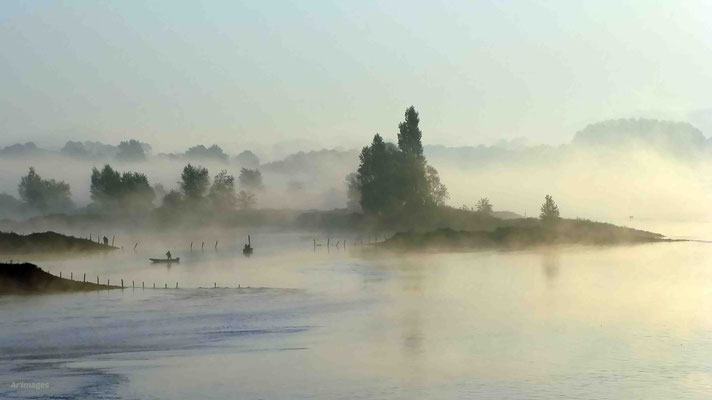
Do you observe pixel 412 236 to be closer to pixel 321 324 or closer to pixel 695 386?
pixel 321 324

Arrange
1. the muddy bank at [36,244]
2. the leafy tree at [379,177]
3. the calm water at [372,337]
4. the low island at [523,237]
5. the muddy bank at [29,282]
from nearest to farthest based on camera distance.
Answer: the calm water at [372,337] < the muddy bank at [29,282] < the muddy bank at [36,244] < the low island at [523,237] < the leafy tree at [379,177]

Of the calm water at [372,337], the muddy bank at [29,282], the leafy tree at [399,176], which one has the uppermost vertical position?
the leafy tree at [399,176]

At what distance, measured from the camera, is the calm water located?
168 ft

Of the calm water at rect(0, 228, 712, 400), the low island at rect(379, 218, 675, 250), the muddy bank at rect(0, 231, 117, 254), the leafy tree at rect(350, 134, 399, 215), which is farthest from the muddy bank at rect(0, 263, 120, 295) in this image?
the leafy tree at rect(350, 134, 399, 215)

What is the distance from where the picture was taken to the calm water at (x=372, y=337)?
51219mm

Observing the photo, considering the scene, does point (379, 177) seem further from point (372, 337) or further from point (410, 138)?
point (372, 337)

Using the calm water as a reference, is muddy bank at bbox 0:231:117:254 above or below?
above

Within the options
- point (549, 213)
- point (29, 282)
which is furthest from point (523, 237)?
point (29, 282)

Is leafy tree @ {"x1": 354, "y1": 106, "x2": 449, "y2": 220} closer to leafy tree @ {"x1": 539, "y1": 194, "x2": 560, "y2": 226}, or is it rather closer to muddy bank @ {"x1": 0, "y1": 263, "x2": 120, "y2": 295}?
leafy tree @ {"x1": 539, "y1": 194, "x2": 560, "y2": 226}

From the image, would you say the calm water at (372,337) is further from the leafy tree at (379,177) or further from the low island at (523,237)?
the leafy tree at (379,177)

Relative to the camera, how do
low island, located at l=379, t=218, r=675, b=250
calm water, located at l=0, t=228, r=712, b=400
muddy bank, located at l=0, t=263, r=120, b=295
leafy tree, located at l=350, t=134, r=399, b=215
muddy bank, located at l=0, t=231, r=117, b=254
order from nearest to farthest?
calm water, located at l=0, t=228, r=712, b=400, muddy bank, located at l=0, t=263, r=120, b=295, muddy bank, located at l=0, t=231, r=117, b=254, low island, located at l=379, t=218, r=675, b=250, leafy tree, located at l=350, t=134, r=399, b=215

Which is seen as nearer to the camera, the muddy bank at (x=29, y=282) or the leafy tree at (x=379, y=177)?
the muddy bank at (x=29, y=282)

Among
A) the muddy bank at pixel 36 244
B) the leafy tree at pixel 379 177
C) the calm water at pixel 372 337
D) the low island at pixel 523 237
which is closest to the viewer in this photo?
the calm water at pixel 372 337

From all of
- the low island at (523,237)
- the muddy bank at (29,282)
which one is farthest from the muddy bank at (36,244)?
the muddy bank at (29,282)
